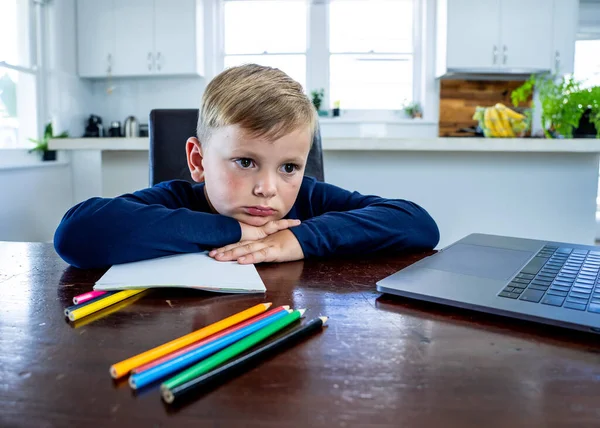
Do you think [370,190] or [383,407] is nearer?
[383,407]

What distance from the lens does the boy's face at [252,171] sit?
84 cm

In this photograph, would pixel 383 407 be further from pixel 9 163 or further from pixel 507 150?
pixel 9 163

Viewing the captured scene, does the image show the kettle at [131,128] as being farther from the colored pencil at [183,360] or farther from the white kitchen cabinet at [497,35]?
the colored pencil at [183,360]

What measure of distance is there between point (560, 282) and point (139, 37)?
13.3 feet

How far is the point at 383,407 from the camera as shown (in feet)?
1.04

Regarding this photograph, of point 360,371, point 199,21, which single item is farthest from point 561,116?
point 199,21

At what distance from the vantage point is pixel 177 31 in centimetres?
398

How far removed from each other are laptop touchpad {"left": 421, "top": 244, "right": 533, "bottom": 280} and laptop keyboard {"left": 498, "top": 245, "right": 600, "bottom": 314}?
2cm

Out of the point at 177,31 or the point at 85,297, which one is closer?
the point at 85,297

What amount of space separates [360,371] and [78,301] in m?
0.33

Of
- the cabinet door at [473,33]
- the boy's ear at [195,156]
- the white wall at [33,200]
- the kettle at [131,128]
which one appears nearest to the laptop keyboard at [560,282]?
the boy's ear at [195,156]

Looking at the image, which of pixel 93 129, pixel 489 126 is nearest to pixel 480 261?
pixel 489 126

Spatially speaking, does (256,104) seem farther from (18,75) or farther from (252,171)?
(18,75)

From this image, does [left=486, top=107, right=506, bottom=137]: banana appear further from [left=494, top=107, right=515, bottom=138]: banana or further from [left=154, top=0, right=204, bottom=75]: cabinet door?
[left=154, top=0, right=204, bottom=75]: cabinet door
